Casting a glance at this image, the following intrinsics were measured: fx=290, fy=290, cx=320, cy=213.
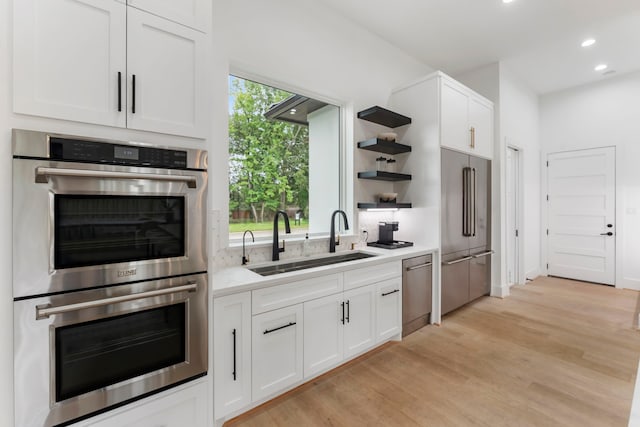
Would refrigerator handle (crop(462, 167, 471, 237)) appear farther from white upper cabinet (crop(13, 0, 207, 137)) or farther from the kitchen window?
white upper cabinet (crop(13, 0, 207, 137))

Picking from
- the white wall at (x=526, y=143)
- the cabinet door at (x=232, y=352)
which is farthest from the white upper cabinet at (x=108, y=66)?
the white wall at (x=526, y=143)

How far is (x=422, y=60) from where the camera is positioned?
4277mm

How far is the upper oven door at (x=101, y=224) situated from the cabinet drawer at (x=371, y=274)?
1.26 m

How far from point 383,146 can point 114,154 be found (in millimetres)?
2686

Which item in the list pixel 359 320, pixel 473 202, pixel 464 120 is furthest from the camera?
pixel 473 202

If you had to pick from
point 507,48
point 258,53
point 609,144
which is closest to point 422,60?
point 507,48

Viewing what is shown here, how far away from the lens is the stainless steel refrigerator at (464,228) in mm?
3482

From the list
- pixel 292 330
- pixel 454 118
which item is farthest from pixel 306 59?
pixel 292 330

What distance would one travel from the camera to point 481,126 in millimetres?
4008

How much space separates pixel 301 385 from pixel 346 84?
9.82 ft

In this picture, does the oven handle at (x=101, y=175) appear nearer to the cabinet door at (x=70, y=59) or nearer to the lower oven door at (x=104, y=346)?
the cabinet door at (x=70, y=59)

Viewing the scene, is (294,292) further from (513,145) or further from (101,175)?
(513,145)

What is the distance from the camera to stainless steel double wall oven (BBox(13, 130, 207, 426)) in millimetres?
1178

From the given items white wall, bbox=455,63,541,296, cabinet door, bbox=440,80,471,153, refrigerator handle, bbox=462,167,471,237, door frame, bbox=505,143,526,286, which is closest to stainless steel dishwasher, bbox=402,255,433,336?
refrigerator handle, bbox=462,167,471,237
